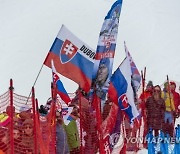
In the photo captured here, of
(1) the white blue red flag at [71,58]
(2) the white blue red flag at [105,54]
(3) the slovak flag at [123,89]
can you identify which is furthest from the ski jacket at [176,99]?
(2) the white blue red flag at [105,54]

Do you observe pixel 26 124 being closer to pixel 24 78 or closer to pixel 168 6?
pixel 24 78

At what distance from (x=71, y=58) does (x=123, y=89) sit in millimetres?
841

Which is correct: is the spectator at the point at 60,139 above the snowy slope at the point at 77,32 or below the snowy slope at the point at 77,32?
below

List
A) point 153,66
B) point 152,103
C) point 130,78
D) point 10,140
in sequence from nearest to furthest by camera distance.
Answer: point 10,140 < point 130,78 < point 152,103 < point 153,66

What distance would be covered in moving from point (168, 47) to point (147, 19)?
17.0 ft

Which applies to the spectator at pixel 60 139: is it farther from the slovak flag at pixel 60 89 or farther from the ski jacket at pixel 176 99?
the ski jacket at pixel 176 99

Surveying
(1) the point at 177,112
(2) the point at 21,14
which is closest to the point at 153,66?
(2) the point at 21,14

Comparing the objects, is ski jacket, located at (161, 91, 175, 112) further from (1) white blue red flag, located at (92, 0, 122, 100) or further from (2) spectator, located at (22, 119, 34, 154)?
(2) spectator, located at (22, 119, 34, 154)

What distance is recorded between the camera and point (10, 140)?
706 cm

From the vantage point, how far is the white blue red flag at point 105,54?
8359 millimetres

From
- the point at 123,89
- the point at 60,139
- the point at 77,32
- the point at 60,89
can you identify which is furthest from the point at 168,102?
the point at 77,32

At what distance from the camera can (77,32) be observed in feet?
113

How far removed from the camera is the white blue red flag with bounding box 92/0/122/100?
8.36 m

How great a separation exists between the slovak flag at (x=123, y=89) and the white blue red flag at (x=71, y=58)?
381mm
